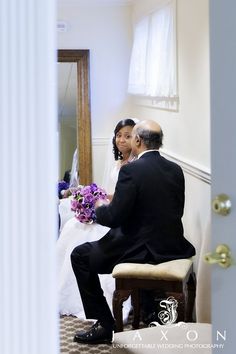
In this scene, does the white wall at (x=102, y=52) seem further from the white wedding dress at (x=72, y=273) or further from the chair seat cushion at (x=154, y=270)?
the chair seat cushion at (x=154, y=270)

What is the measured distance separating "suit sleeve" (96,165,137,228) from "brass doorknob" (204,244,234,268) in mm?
1411

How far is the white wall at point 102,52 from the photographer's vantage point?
562cm

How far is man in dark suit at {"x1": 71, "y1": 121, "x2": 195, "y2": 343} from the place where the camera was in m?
2.84

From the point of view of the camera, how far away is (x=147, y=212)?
2885mm

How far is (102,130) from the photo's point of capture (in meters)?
5.75

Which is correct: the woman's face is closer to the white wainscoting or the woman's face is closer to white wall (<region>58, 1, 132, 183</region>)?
the white wainscoting

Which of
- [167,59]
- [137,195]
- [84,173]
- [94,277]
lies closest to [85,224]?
[94,277]

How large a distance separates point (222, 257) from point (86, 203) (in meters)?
2.12

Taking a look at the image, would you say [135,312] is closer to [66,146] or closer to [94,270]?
[94,270]

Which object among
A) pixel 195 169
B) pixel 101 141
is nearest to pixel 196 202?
pixel 195 169

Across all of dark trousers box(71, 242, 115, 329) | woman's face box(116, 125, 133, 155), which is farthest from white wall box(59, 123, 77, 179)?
dark trousers box(71, 242, 115, 329)

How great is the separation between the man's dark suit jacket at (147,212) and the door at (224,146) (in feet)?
4.56

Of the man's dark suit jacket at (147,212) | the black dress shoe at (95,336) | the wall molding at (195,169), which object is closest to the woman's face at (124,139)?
the wall molding at (195,169)

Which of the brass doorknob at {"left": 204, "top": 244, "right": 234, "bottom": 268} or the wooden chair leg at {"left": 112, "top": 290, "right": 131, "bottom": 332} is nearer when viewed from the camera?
the brass doorknob at {"left": 204, "top": 244, "right": 234, "bottom": 268}
